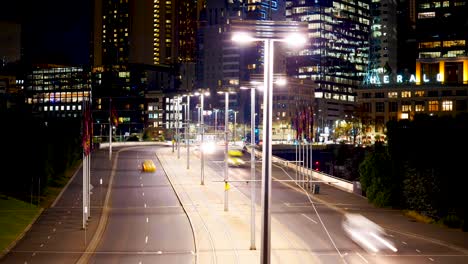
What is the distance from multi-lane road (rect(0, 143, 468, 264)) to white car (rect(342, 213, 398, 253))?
0.69 metres

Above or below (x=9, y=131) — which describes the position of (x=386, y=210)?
below

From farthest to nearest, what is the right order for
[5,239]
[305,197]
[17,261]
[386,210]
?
[305,197] → [386,210] → [5,239] → [17,261]

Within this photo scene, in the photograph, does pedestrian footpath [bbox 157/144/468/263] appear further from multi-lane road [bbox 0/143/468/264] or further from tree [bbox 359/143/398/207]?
tree [bbox 359/143/398/207]

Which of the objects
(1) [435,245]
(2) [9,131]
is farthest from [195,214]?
(2) [9,131]

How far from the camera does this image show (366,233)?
58.2 m

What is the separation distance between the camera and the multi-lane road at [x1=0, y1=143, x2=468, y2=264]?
4769cm

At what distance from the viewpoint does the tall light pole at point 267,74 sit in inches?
1223

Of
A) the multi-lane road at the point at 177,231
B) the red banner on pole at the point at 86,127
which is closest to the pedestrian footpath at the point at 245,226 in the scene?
the multi-lane road at the point at 177,231

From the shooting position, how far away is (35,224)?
208ft

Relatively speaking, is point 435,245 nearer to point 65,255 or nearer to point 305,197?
point 65,255

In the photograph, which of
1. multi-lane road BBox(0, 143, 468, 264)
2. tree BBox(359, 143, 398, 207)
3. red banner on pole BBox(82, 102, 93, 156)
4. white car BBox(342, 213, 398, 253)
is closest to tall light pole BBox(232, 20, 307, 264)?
multi-lane road BBox(0, 143, 468, 264)

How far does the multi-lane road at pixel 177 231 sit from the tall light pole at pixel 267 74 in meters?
14.4

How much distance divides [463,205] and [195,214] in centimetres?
2434

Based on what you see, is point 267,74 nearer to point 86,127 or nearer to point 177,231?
point 177,231
